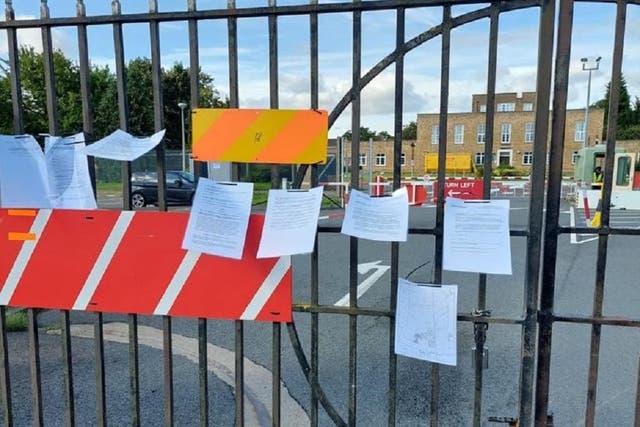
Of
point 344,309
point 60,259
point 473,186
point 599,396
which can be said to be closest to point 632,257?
point 599,396

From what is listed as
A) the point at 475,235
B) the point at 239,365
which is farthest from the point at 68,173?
the point at 475,235

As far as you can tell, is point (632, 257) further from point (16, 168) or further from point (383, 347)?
point (16, 168)

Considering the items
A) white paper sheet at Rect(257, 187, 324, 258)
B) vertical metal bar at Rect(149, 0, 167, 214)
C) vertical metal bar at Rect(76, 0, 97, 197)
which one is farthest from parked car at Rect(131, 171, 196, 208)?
white paper sheet at Rect(257, 187, 324, 258)

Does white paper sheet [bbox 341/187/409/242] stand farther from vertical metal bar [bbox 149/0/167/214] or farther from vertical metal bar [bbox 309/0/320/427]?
vertical metal bar [bbox 149/0/167/214]

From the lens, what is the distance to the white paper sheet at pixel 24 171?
1.97 m

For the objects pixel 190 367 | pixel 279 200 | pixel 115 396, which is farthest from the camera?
pixel 190 367

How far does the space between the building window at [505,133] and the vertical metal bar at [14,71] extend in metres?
28.7

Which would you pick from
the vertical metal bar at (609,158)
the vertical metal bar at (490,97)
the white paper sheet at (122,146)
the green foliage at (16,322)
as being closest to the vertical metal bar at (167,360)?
the white paper sheet at (122,146)

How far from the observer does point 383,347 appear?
14.1ft

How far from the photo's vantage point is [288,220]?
1815 millimetres

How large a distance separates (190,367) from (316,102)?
2.74m

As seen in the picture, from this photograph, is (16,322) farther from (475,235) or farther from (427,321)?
(475,235)

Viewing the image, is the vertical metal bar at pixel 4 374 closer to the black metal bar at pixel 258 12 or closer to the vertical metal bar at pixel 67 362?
the vertical metal bar at pixel 67 362

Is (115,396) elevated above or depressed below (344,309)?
below
